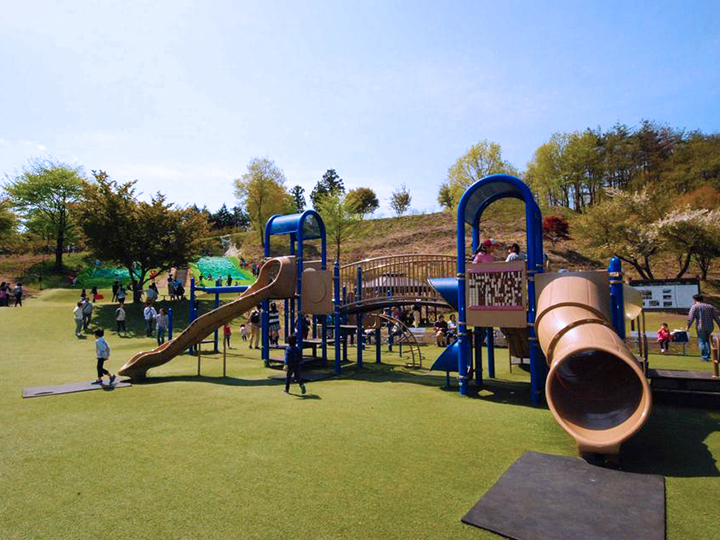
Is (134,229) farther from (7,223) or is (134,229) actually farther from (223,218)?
(223,218)

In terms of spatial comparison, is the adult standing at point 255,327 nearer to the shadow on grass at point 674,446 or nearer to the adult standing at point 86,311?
the adult standing at point 86,311

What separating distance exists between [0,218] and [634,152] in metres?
67.2

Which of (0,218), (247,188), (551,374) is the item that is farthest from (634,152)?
(0,218)

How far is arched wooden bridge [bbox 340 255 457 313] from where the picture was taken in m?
13.1

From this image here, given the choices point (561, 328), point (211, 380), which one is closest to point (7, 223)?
point (211, 380)

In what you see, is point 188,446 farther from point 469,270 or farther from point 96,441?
point 469,270

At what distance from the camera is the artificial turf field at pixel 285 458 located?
4574 mm

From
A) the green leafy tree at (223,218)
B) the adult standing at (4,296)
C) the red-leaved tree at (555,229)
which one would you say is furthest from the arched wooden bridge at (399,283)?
the green leafy tree at (223,218)

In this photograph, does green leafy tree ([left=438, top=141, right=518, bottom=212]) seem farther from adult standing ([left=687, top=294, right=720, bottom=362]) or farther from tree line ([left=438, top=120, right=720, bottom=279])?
adult standing ([left=687, top=294, right=720, bottom=362])

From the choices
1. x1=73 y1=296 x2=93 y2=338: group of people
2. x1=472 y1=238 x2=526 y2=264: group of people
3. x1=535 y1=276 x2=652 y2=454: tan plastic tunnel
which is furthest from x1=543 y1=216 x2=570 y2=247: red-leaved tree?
x1=535 y1=276 x2=652 y2=454: tan plastic tunnel

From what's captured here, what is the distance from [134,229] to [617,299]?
2875cm

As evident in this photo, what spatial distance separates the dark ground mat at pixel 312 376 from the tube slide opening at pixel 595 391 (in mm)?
7380

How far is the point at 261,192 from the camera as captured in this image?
58.5 meters

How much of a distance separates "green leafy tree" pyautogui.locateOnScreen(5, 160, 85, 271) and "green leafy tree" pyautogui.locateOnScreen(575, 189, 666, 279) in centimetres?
4807
